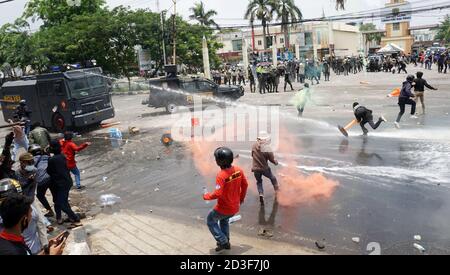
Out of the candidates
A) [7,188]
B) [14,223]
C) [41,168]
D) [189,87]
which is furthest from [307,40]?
[14,223]

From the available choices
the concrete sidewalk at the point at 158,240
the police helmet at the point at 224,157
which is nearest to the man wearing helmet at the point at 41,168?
the concrete sidewalk at the point at 158,240

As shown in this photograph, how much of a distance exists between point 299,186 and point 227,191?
11.1 ft

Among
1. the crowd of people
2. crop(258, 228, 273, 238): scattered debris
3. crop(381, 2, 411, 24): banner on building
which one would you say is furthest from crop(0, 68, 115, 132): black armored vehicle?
crop(381, 2, 411, 24): banner on building

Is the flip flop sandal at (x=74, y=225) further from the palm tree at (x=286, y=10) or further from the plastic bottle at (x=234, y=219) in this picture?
the palm tree at (x=286, y=10)

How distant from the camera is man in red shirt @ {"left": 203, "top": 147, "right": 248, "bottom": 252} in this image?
18.4 feet

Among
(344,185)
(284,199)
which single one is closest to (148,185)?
(284,199)

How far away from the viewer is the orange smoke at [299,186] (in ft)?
26.2

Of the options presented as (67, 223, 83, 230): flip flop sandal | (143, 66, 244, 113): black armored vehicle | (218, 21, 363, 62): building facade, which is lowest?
(67, 223, 83, 230): flip flop sandal

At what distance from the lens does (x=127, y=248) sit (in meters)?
6.36

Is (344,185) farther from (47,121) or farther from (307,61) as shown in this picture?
(307,61)

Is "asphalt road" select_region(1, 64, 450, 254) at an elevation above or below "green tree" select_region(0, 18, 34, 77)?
below

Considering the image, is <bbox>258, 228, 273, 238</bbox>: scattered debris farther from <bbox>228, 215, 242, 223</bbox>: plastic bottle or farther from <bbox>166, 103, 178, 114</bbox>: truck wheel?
<bbox>166, 103, 178, 114</bbox>: truck wheel

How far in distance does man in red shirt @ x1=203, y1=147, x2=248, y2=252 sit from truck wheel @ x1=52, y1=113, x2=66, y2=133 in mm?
13700
